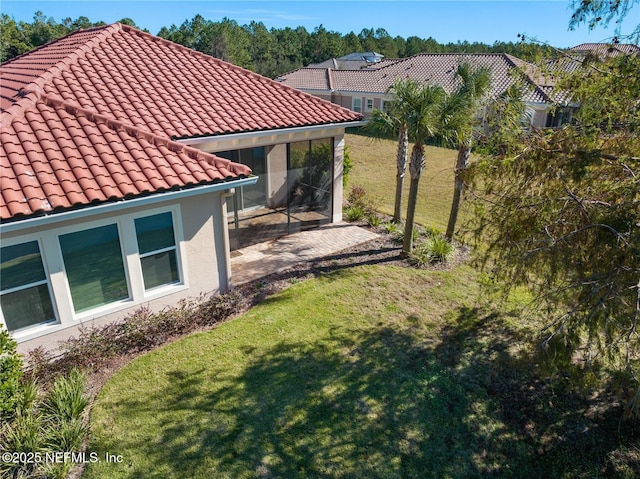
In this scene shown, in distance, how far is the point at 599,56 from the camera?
629cm

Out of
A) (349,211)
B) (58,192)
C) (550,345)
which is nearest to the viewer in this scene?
(550,345)

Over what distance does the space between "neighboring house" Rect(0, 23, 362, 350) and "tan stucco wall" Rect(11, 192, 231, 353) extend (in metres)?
0.02

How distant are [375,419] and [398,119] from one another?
27.8 ft

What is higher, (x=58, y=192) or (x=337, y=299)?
(x=58, y=192)

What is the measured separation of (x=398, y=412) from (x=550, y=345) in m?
2.83

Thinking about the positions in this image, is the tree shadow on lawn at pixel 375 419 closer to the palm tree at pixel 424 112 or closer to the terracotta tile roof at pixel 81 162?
the terracotta tile roof at pixel 81 162

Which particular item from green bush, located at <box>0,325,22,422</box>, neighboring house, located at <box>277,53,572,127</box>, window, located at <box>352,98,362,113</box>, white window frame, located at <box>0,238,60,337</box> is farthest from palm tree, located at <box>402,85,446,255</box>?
window, located at <box>352,98,362,113</box>

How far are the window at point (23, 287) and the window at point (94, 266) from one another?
420 mm

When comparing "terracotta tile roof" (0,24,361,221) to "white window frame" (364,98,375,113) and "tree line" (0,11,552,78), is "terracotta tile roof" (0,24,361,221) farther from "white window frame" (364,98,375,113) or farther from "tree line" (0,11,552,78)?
"tree line" (0,11,552,78)

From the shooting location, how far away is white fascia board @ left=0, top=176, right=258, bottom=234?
21.9 ft

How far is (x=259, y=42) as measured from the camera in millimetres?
93062

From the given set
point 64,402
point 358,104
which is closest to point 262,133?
point 64,402

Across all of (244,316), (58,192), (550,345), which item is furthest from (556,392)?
(58,192)

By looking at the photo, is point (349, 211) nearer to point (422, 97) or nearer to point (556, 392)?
point (422, 97)
